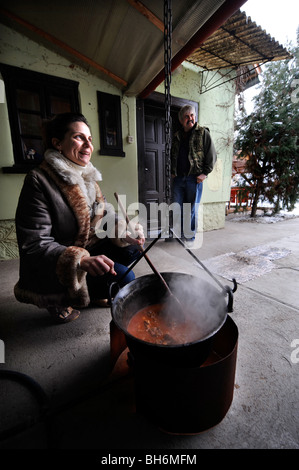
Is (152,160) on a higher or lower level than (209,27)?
lower

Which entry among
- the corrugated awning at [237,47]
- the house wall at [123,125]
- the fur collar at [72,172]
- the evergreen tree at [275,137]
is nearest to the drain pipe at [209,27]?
the corrugated awning at [237,47]

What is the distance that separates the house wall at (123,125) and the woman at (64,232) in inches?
80.2

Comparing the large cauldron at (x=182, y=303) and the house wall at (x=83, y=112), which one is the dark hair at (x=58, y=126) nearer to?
the large cauldron at (x=182, y=303)

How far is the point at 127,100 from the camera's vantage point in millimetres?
3980

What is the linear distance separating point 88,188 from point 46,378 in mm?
1516

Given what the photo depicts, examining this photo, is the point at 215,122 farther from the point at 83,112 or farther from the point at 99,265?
the point at 99,265

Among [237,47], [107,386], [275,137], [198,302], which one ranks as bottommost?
[107,386]

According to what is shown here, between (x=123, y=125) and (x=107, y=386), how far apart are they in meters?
4.09

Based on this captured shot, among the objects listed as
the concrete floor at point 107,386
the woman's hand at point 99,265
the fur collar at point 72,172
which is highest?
the fur collar at point 72,172

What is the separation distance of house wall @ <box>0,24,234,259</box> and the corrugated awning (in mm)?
494

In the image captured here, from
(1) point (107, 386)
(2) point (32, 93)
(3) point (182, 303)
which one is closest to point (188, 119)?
(2) point (32, 93)

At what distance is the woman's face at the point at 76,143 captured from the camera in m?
1.77

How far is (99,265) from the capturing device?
1225 millimetres
